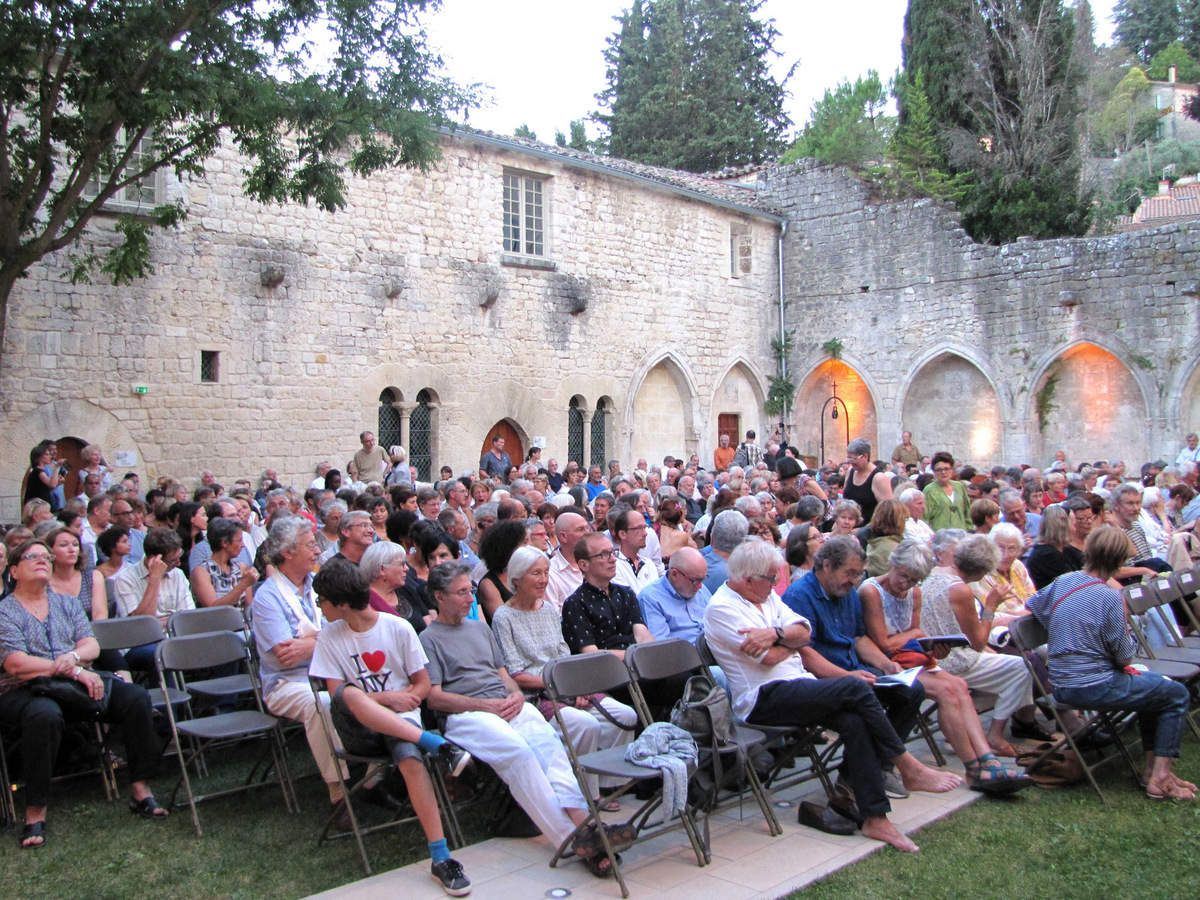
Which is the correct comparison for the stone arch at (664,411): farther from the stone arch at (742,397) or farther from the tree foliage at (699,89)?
the tree foliage at (699,89)

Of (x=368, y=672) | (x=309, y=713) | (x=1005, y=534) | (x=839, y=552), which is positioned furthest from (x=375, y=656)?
(x=1005, y=534)

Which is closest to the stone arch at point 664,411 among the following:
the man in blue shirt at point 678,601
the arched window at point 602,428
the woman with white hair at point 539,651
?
the arched window at point 602,428

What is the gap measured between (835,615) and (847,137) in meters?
22.5

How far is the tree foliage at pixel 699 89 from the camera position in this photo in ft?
113

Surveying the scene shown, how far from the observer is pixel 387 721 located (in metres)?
4.36

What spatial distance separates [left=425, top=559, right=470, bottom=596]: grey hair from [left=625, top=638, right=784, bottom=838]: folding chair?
864 millimetres

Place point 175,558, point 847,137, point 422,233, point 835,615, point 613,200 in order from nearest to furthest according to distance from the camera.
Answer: point 835,615 → point 175,558 → point 422,233 → point 613,200 → point 847,137

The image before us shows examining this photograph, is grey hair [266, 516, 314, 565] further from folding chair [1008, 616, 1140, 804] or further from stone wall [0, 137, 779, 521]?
stone wall [0, 137, 779, 521]

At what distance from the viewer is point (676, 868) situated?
4.39 meters

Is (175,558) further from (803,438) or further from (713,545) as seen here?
(803,438)

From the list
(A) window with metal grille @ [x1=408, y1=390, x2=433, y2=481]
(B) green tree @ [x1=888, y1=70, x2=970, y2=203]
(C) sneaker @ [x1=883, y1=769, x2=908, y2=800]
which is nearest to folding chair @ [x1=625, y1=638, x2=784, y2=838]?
(C) sneaker @ [x1=883, y1=769, x2=908, y2=800]

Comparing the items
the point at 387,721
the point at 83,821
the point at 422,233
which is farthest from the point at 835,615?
the point at 422,233

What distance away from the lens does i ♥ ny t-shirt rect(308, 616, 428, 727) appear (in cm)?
468

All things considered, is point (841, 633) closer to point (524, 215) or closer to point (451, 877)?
point (451, 877)
